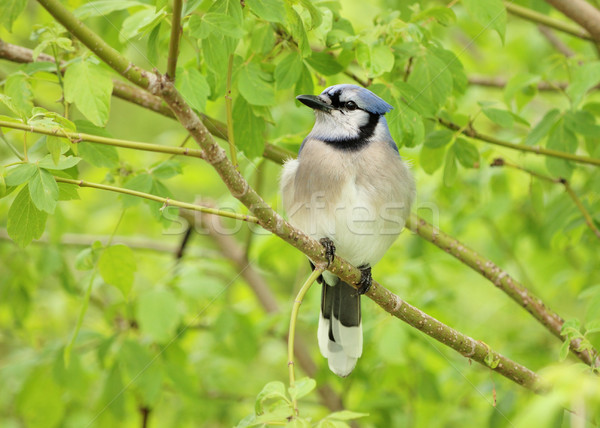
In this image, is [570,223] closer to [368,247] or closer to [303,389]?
[368,247]

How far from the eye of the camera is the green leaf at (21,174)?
1745 millimetres

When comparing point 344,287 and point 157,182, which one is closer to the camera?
point 157,182

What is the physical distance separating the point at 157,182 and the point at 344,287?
1.26m

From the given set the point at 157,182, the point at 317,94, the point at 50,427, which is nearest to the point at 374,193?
the point at 317,94

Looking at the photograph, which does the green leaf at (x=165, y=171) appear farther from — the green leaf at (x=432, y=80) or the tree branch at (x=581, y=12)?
the tree branch at (x=581, y=12)

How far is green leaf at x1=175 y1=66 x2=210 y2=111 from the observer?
219 cm

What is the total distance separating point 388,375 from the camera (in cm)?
341

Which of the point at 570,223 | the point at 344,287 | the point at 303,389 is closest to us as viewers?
the point at 303,389

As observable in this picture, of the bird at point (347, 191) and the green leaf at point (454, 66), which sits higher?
the green leaf at point (454, 66)

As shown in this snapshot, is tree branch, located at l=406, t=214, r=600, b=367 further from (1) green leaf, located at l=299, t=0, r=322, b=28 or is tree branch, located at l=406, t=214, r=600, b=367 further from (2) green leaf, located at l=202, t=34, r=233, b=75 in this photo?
(2) green leaf, located at l=202, t=34, r=233, b=75

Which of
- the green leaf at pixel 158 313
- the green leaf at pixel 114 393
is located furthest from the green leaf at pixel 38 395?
the green leaf at pixel 158 313

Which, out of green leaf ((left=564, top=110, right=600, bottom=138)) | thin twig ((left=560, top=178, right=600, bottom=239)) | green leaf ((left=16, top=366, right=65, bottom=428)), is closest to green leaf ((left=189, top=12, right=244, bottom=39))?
green leaf ((left=564, top=110, right=600, bottom=138))

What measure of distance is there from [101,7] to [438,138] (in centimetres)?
139

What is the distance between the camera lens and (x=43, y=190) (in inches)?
68.6
